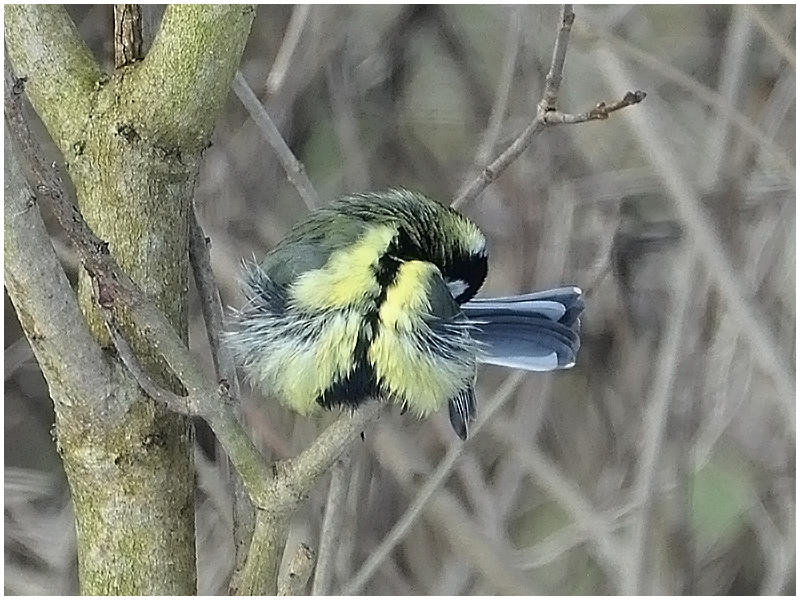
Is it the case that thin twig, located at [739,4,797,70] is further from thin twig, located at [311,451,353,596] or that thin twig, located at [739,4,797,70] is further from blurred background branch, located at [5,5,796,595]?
thin twig, located at [311,451,353,596]

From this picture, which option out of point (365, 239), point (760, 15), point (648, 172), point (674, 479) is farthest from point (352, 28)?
point (365, 239)

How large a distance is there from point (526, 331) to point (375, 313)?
0.10 m

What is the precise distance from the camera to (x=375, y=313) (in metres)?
0.36

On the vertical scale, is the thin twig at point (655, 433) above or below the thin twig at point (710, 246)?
below

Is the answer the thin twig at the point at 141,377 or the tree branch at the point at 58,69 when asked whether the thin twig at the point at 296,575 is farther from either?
the tree branch at the point at 58,69

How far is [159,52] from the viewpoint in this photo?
388mm

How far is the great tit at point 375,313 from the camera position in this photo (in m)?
0.36

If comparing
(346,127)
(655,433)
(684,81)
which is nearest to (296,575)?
(655,433)

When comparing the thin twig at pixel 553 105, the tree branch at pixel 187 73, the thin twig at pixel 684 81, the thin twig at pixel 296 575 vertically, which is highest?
the thin twig at pixel 684 81

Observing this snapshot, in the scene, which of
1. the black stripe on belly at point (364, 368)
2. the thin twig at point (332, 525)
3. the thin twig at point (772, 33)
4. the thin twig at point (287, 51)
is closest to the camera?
the black stripe on belly at point (364, 368)

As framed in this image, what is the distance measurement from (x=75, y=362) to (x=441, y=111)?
805 mm

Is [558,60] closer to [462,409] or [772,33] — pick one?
[462,409]

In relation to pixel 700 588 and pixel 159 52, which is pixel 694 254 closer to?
pixel 700 588

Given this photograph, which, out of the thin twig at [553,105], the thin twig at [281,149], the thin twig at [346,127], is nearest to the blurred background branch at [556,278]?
the thin twig at [346,127]
